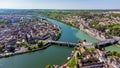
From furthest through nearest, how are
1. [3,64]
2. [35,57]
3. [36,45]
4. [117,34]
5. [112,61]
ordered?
[117,34] → [36,45] → [35,57] → [3,64] → [112,61]

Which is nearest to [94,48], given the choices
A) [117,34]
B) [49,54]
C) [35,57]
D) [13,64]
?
[49,54]

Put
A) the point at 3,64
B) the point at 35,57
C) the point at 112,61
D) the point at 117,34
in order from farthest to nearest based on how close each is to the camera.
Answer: the point at 117,34, the point at 35,57, the point at 3,64, the point at 112,61

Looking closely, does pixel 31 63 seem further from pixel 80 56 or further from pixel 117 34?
pixel 117 34

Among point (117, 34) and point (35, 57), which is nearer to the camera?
point (35, 57)

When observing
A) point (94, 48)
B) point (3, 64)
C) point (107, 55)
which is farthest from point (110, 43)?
point (3, 64)

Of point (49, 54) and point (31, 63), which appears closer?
point (31, 63)

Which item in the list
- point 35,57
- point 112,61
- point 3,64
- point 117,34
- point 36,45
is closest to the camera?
point 112,61

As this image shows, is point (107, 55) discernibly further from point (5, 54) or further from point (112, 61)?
point (5, 54)

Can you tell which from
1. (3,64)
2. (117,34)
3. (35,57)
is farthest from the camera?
(117,34)
